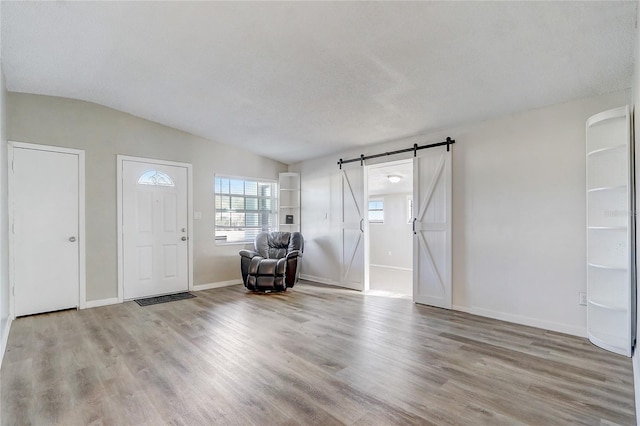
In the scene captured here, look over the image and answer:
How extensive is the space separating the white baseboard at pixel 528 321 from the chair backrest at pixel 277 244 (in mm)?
2739

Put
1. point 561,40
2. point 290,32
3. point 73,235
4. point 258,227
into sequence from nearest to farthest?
point 561,40
point 290,32
point 73,235
point 258,227

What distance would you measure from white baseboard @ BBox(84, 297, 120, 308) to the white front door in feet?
0.50

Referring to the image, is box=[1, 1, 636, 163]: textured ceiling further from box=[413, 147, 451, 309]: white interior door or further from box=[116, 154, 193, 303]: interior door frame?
box=[116, 154, 193, 303]: interior door frame

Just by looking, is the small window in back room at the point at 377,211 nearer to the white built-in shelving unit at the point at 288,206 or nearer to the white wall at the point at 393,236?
the white wall at the point at 393,236

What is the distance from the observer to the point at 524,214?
3564mm

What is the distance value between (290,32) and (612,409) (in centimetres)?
337

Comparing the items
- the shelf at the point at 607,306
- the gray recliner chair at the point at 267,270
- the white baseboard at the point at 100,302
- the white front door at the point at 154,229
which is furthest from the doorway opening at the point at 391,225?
the white baseboard at the point at 100,302

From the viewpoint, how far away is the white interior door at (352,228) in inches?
210

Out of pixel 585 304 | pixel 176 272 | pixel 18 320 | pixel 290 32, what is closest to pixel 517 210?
pixel 585 304

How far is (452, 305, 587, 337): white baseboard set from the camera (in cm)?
323

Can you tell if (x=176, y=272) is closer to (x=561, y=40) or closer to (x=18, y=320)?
(x=18, y=320)

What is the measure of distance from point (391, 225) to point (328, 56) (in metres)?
6.31

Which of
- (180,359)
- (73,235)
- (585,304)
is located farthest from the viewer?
(73,235)

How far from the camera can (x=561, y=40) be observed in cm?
234
